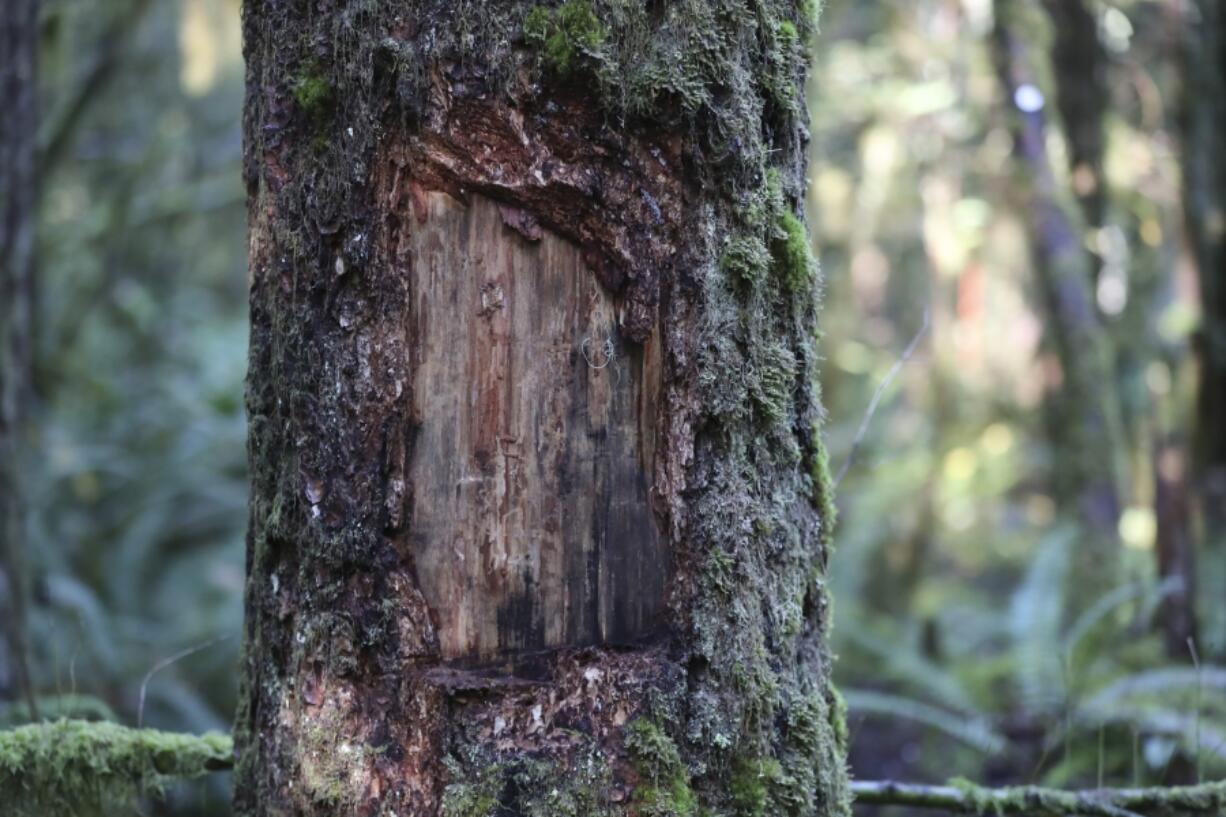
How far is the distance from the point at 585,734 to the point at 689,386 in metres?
0.62

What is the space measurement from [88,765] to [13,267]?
10.00 feet

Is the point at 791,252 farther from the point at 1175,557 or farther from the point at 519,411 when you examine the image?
the point at 1175,557

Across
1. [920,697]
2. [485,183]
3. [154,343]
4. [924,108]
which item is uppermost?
[924,108]

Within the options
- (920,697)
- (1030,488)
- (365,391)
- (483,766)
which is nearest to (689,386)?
(365,391)

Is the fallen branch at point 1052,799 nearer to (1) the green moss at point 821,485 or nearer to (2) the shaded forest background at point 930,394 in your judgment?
(1) the green moss at point 821,485

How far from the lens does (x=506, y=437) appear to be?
1.84 m

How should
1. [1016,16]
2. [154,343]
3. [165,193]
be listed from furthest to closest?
[154,343], [165,193], [1016,16]

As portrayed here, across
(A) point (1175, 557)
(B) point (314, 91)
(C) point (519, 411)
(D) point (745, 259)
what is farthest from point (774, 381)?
(A) point (1175, 557)

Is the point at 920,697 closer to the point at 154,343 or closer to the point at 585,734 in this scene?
the point at 585,734

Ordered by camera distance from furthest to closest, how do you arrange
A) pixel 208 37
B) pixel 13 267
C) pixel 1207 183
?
pixel 208 37 → pixel 1207 183 → pixel 13 267

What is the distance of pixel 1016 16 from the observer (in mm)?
6293

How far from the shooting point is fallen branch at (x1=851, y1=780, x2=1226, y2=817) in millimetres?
2289

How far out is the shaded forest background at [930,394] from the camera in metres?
5.54

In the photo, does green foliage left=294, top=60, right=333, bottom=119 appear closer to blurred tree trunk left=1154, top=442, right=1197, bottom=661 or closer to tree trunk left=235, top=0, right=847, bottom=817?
tree trunk left=235, top=0, right=847, bottom=817
